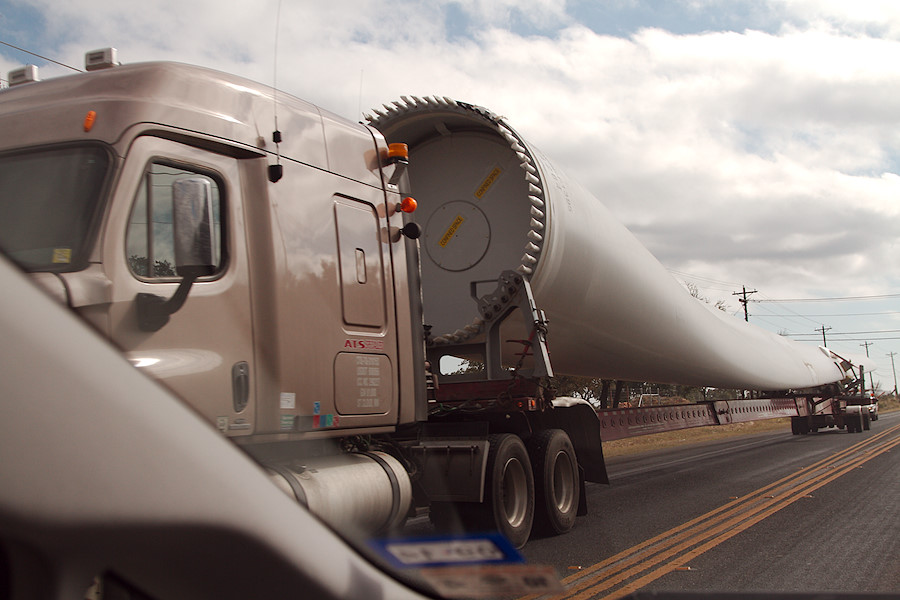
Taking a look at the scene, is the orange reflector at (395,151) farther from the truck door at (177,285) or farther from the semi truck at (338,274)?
the truck door at (177,285)

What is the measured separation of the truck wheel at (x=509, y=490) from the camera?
6.93 m

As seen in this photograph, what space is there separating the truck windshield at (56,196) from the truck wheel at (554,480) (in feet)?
17.0

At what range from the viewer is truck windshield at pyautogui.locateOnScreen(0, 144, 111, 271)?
8.68ft

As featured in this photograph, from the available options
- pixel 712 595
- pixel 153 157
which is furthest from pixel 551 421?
pixel 712 595

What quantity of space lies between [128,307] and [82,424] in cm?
256

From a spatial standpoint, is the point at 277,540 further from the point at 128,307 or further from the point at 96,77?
the point at 96,77

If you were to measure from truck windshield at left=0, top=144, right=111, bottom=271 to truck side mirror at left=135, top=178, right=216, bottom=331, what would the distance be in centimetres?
35

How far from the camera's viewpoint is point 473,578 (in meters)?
1.61

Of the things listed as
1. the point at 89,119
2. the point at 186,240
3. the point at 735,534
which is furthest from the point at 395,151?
the point at 735,534

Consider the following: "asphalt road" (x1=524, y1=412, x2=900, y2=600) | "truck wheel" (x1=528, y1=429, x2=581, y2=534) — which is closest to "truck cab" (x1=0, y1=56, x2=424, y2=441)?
"asphalt road" (x1=524, y1=412, x2=900, y2=600)

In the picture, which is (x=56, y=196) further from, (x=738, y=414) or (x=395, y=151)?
(x=738, y=414)

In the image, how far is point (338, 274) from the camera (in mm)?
5129

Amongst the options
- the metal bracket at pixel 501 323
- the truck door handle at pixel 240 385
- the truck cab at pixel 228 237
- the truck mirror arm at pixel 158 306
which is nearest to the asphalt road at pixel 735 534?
the metal bracket at pixel 501 323

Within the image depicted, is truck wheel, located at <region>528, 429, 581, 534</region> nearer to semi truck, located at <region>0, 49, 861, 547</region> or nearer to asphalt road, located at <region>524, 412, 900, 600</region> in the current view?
Answer: semi truck, located at <region>0, 49, 861, 547</region>
